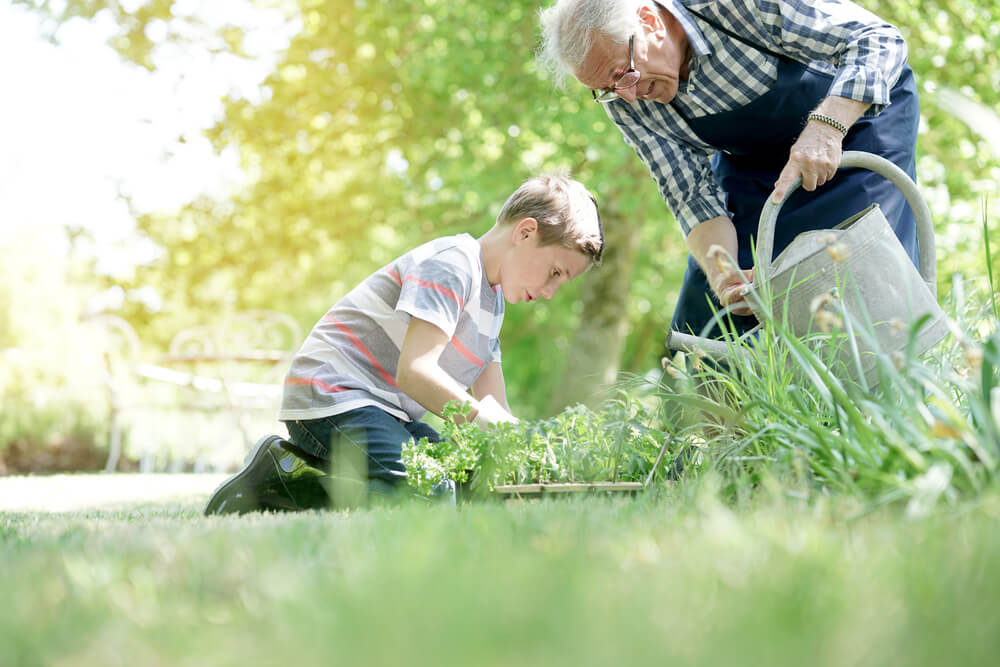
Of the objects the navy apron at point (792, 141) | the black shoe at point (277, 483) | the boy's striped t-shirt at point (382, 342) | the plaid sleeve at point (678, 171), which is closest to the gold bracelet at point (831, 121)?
the navy apron at point (792, 141)

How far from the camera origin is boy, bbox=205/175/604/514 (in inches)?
93.7

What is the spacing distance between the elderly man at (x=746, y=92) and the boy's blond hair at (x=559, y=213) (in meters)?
0.29

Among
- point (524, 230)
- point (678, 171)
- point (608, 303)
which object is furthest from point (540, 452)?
point (608, 303)

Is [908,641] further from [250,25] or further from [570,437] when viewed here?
[250,25]

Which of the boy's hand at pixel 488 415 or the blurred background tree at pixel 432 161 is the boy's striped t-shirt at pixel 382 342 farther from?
the blurred background tree at pixel 432 161

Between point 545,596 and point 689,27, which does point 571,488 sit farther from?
point 689,27

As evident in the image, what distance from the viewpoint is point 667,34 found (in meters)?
2.42

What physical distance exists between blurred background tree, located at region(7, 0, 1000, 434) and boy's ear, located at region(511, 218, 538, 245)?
375cm

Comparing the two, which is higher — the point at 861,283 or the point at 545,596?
the point at 861,283

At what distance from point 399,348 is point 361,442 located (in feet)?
1.28

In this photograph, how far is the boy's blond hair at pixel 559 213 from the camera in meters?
2.60

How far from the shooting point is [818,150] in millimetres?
2041

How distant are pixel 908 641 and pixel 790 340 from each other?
0.78 m

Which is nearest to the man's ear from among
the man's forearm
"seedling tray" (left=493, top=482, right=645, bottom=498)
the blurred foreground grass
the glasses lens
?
the glasses lens
